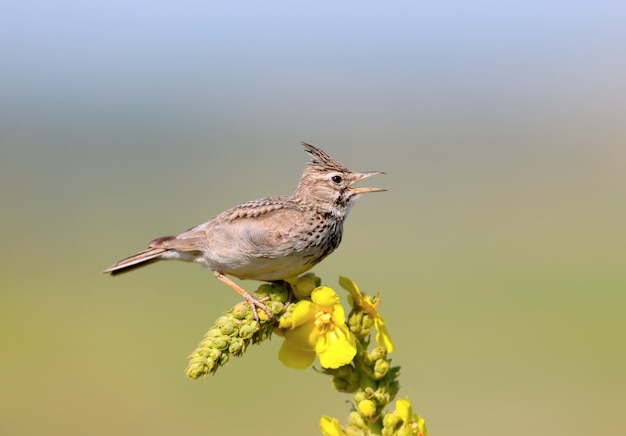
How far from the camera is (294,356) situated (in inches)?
141

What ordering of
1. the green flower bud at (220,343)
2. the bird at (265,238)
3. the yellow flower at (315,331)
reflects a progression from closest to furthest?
the green flower bud at (220,343) → the yellow flower at (315,331) → the bird at (265,238)

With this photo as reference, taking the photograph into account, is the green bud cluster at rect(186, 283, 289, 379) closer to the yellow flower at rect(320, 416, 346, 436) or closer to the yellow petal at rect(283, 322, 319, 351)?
the yellow petal at rect(283, 322, 319, 351)

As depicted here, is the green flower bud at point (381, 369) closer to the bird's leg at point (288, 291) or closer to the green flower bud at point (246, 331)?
the green flower bud at point (246, 331)

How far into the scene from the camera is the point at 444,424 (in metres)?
19.1

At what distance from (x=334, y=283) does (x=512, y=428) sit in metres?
9.71

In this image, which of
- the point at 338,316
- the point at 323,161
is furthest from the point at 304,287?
the point at 323,161

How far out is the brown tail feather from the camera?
5593 millimetres

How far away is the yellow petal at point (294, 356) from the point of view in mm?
3515

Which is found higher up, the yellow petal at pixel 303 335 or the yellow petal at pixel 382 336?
the yellow petal at pixel 382 336

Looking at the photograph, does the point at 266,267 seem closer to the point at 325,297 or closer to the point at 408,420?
→ the point at 325,297

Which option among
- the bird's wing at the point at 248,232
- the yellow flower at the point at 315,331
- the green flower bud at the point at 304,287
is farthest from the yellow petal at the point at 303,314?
the bird's wing at the point at 248,232

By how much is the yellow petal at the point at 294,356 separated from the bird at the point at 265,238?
1413mm

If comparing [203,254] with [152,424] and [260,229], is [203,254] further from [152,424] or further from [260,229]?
[152,424]

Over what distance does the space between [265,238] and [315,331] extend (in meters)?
2.09
